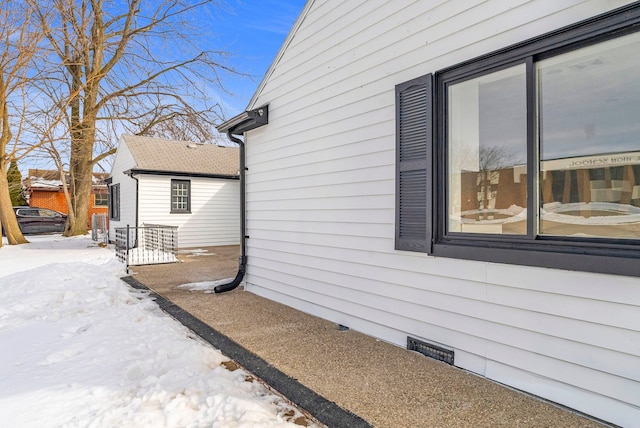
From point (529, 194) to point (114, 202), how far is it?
16891mm

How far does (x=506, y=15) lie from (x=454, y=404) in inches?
111

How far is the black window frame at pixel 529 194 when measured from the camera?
7.28 feet

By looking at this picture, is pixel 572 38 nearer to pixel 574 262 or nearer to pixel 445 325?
pixel 574 262

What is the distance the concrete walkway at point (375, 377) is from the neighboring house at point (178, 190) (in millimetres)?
9327

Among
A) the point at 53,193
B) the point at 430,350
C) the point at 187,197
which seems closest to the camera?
the point at 430,350

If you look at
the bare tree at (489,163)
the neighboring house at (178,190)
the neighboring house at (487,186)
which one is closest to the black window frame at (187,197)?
the neighboring house at (178,190)

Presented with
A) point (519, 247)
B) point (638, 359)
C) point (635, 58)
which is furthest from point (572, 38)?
point (638, 359)

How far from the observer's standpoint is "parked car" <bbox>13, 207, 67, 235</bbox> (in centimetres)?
1934

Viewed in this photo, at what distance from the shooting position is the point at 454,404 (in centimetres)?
251

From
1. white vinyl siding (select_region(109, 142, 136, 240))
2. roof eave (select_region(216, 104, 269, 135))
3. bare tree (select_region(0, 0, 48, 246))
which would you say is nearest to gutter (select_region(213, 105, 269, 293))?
roof eave (select_region(216, 104, 269, 135))

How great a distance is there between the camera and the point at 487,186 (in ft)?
9.82

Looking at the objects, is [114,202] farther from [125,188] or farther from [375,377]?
[375,377]

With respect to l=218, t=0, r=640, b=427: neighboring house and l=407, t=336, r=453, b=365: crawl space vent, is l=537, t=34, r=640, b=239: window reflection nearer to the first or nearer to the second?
l=218, t=0, r=640, b=427: neighboring house

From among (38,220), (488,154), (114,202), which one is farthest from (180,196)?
(488,154)
